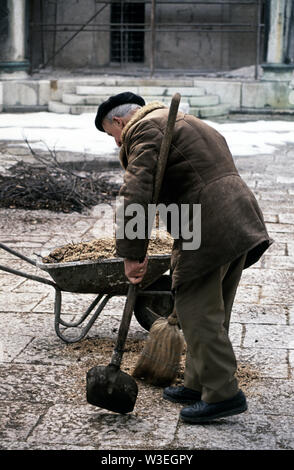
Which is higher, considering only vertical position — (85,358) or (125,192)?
(125,192)

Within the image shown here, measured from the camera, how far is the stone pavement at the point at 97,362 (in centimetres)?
376

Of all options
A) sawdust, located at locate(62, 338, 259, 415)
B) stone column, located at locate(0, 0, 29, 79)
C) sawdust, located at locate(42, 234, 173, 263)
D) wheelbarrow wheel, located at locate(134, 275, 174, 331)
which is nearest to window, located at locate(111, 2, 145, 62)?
stone column, located at locate(0, 0, 29, 79)

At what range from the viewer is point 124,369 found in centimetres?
459

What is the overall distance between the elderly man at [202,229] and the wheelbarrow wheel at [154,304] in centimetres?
107

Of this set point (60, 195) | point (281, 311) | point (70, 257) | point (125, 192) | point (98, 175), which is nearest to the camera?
point (125, 192)

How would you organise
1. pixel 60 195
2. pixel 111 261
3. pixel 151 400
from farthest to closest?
pixel 60 195, pixel 111 261, pixel 151 400

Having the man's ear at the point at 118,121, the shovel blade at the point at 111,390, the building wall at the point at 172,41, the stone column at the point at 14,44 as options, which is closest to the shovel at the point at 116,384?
the shovel blade at the point at 111,390

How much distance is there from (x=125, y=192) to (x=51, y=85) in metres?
14.4

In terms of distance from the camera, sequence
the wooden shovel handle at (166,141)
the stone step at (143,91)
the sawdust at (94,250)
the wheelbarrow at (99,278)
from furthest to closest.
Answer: the stone step at (143,91) < the sawdust at (94,250) < the wheelbarrow at (99,278) < the wooden shovel handle at (166,141)

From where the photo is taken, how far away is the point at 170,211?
3920mm

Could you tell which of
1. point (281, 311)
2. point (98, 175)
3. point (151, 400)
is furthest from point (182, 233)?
point (98, 175)

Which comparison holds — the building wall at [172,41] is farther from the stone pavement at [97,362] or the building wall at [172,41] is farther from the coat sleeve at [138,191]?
the coat sleeve at [138,191]

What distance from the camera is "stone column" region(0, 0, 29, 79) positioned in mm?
18359

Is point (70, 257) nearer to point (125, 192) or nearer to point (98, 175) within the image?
point (125, 192)
